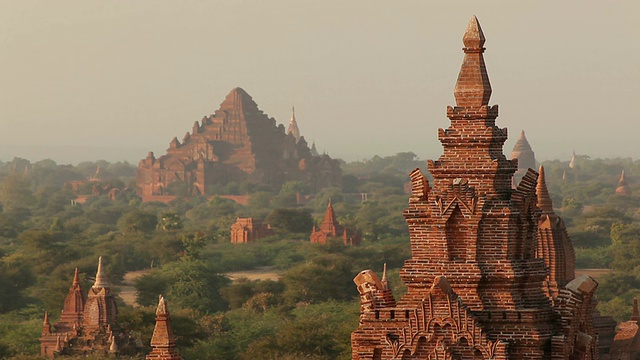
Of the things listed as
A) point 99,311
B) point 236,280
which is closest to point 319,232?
point 236,280

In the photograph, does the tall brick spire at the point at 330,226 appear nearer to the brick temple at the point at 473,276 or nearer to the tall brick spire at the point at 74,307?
the tall brick spire at the point at 74,307

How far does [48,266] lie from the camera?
12600 centimetres

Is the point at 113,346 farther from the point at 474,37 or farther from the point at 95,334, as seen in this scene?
the point at 474,37

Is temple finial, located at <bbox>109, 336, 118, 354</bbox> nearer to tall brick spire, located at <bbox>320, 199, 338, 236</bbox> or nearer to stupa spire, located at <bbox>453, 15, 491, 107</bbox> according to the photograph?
stupa spire, located at <bbox>453, 15, 491, 107</bbox>

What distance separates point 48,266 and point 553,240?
8886 cm

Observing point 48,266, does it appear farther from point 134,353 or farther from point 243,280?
point 134,353

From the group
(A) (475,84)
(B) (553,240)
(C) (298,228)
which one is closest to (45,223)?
(C) (298,228)

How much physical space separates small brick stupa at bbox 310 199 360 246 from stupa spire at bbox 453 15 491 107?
126094mm

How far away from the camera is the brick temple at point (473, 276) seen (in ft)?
73.3

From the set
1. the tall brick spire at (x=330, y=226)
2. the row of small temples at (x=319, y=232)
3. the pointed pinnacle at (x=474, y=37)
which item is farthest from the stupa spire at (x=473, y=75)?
the tall brick spire at (x=330, y=226)

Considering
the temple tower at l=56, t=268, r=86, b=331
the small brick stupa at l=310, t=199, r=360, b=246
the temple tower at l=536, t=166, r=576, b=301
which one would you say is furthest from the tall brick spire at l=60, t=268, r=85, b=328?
the small brick stupa at l=310, t=199, r=360, b=246

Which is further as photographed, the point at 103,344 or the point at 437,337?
the point at 103,344

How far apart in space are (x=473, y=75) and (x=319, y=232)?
136 meters

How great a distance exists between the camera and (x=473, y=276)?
22516mm
